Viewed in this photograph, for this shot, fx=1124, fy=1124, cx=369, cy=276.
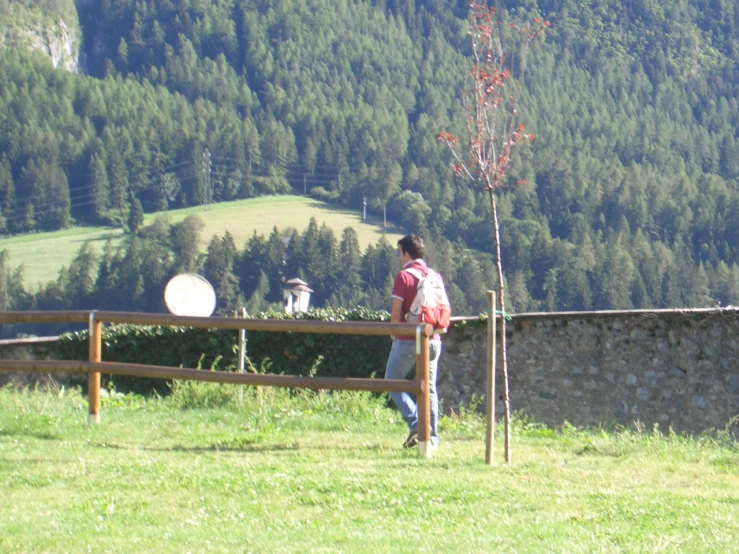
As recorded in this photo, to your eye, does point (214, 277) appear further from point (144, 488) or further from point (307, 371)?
point (144, 488)

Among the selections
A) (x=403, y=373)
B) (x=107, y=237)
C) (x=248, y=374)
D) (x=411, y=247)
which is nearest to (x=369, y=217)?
(x=107, y=237)

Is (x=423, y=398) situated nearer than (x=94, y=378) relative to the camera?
Yes

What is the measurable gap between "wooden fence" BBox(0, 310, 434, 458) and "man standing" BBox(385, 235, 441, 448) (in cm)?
22

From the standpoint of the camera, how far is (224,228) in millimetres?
115562

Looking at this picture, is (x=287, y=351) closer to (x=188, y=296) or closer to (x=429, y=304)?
(x=188, y=296)

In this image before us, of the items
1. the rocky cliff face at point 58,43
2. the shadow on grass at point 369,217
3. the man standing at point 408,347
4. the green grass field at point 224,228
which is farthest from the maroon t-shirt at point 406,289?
the rocky cliff face at point 58,43

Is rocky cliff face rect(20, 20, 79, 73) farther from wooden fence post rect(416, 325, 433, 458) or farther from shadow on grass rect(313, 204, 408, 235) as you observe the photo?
wooden fence post rect(416, 325, 433, 458)

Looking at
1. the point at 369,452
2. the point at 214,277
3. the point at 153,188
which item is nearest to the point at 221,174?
the point at 153,188

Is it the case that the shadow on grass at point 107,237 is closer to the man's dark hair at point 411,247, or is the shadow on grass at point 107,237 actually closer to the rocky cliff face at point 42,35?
the rocky cliff face at point 42,35

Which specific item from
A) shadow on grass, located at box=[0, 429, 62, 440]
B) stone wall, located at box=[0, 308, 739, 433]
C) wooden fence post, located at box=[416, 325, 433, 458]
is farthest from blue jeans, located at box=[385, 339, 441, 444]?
stone wall, located at box=[0, 308, 739, 433]

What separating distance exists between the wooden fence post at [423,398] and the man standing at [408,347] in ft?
0.56

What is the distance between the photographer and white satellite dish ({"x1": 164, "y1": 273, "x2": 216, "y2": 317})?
15523 millimetres

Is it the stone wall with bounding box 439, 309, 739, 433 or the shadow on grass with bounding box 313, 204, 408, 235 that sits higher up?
the shadow on grass with bounding box 313, 204, 408, 235

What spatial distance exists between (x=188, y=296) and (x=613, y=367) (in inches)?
235
